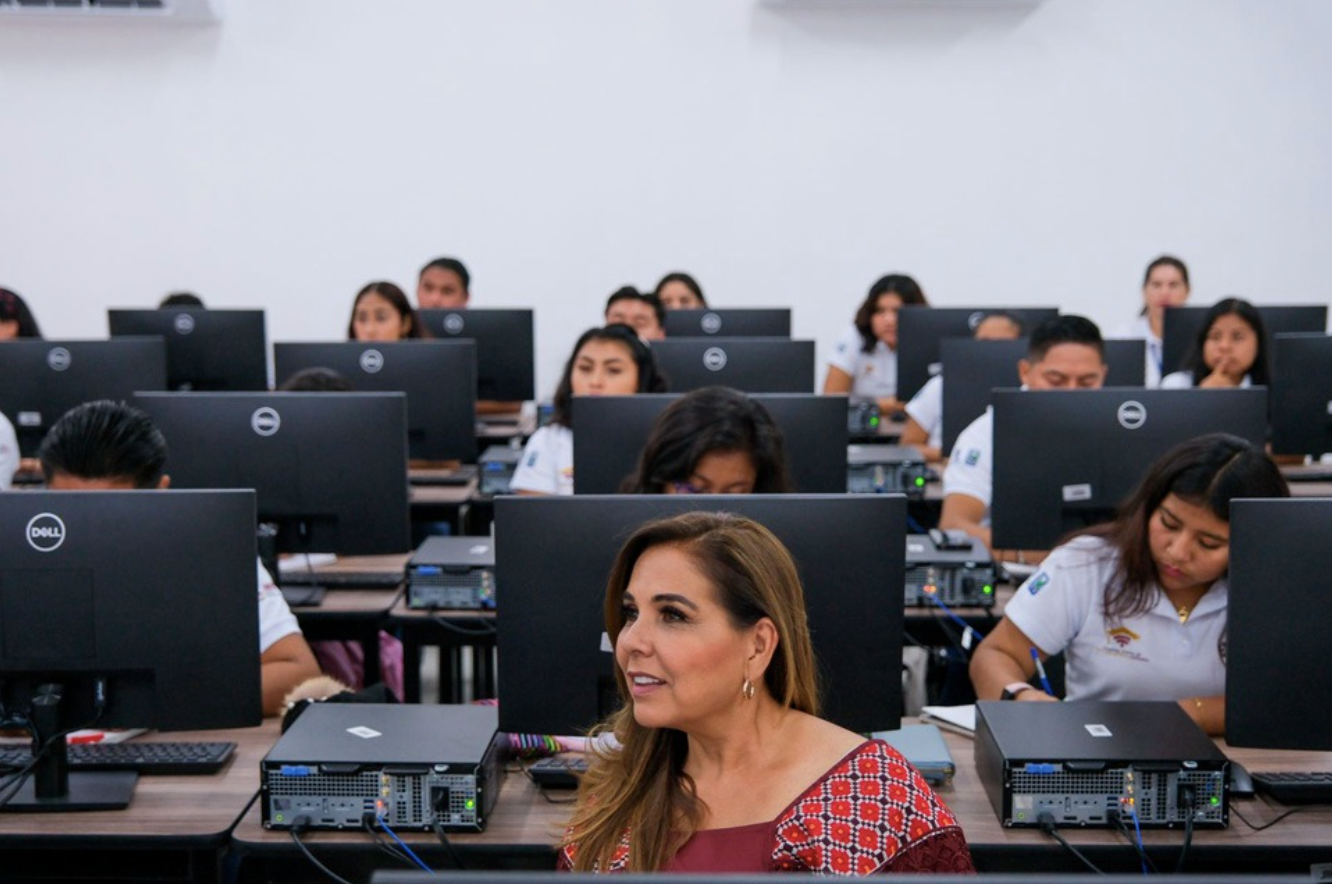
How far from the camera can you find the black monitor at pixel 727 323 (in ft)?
18.5

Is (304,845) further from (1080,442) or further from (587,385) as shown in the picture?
(587,385)

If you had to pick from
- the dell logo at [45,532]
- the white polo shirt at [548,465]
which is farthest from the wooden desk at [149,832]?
the white polo shirt at [548,465]

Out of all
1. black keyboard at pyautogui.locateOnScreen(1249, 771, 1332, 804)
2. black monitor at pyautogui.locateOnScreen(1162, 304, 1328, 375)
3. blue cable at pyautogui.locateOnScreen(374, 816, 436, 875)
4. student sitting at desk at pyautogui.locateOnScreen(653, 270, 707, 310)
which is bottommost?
blue cable at pyautogui.locateOnScreen(374, 816, 436, 875)

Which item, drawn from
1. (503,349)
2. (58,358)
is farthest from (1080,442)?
(58,358)

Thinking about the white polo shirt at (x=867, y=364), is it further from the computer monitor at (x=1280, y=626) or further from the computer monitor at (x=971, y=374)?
the computer monitor at (x=1280, y=626)

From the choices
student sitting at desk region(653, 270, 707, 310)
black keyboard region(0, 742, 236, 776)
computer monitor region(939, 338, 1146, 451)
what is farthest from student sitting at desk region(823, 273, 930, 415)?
black keyboard region(0, 742, 236, 776)

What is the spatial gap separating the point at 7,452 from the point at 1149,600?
3.21m

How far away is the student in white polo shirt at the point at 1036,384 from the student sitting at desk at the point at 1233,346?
1110 millimetres

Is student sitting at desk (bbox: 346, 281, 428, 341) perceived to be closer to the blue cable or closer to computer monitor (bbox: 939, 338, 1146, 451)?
computer monitor (bbox: 939, 338, 1146, 451)

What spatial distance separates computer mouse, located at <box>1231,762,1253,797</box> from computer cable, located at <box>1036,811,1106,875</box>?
300mm

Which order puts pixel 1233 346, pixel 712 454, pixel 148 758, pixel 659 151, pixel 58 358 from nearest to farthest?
pixel 148 758 < pixel 712 454 < pixel 58 358 < pixel 1233 346 < pixel 659 151

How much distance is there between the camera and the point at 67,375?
4.23 m

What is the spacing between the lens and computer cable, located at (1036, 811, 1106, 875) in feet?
6.15

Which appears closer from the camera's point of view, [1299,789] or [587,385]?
[1299,789]
